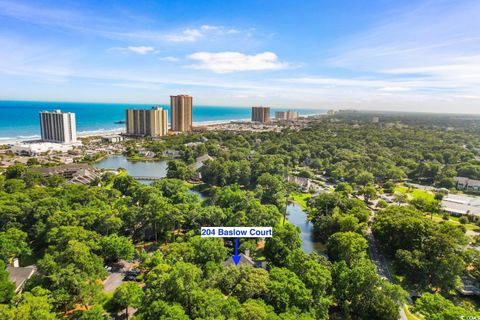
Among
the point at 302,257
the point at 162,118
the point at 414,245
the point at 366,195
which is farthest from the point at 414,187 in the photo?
the point at 162,118

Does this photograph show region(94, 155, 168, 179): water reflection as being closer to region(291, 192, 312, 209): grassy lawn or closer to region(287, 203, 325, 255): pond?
region(291, 192, 312, 209): grassy lawn

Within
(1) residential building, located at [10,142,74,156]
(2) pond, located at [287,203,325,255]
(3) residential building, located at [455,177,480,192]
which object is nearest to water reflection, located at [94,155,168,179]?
(1) residential building, located at [10,142,74,156]

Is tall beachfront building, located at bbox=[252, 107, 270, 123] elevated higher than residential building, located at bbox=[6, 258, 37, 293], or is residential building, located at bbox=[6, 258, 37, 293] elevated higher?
tall beachfront building, located at bbox=[252, 107, 270, 123]

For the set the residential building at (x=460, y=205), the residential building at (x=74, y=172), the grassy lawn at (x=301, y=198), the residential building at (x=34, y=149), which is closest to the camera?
the residential building at (x=460, y=205)

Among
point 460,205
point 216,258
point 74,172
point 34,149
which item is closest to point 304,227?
point 216,258

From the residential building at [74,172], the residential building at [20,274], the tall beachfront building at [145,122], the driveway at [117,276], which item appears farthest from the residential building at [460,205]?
the tall beachfront building at [145,122]

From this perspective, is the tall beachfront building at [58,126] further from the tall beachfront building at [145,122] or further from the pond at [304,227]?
the pond at [304,227]
